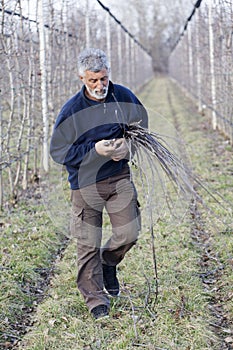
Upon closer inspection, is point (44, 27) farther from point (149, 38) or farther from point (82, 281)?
point (149, 38)

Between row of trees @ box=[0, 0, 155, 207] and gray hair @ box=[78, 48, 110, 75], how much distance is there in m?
2.63

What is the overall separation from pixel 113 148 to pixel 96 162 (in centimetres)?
23

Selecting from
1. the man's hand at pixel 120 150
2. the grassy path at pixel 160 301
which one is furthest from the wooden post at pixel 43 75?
the man's hand at pixel 120 150

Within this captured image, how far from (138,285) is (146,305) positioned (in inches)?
16.9

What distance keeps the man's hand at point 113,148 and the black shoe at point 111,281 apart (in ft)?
2.92

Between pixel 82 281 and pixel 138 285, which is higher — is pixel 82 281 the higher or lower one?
the higher one

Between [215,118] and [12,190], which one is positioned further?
[215,118]

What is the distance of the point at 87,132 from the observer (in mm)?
3736

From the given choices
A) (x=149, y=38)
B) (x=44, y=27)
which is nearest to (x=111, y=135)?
(x=44, y=27)

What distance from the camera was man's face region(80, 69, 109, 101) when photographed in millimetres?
3574

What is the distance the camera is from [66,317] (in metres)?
3.91

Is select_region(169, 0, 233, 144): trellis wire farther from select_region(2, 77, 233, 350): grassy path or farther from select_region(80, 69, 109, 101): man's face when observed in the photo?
select_region(80, 69, 109, 101): man's face

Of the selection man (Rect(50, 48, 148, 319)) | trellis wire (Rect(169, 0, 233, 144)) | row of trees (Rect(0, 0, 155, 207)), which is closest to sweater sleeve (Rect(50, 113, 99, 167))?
man (Rect(50, 48, 148, 319))

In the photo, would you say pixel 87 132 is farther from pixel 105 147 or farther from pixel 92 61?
pixel 92 61
